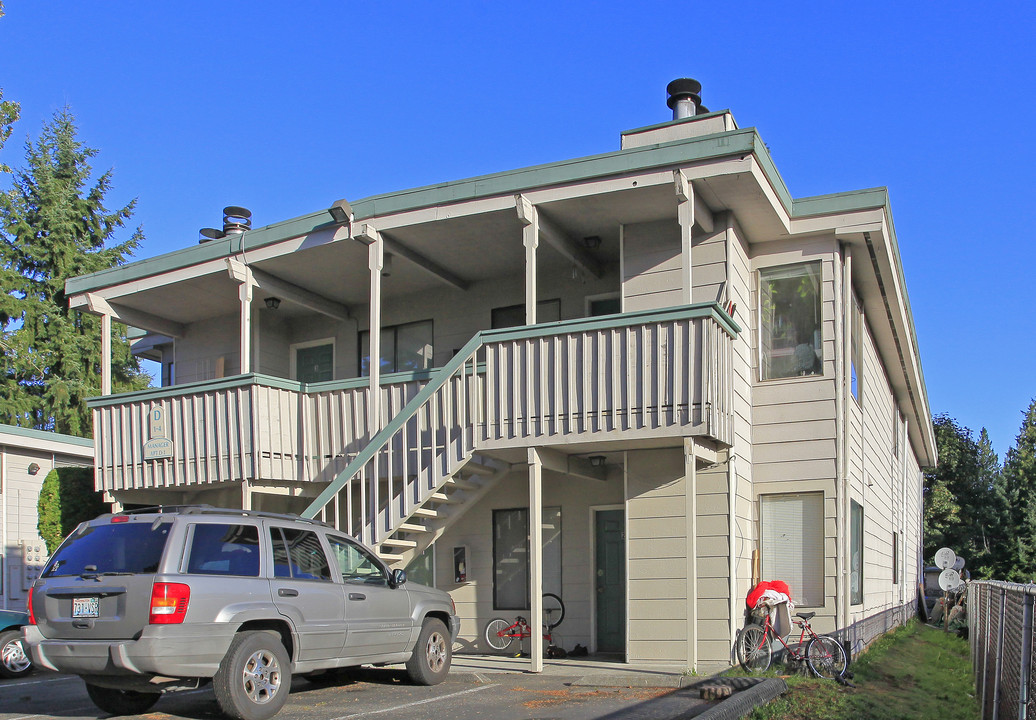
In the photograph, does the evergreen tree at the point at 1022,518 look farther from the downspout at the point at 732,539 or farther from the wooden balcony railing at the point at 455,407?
the wooden balcony railing at the point at 455,407

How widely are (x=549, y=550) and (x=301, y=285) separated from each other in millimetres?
5861

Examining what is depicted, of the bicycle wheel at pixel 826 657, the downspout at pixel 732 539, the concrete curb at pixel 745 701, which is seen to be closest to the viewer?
the concrete curb at pixel 745 701

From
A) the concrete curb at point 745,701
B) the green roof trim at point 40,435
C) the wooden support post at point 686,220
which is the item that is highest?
the wooden support post at point 686,220

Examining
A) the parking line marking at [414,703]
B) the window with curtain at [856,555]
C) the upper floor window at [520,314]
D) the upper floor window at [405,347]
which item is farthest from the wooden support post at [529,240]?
the window with curtain at [856,555]

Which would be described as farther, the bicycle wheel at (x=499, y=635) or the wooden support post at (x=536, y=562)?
the bicycle wheel at (x=499, y=635)

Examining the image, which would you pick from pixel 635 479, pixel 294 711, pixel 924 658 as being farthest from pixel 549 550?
pixel 924 658

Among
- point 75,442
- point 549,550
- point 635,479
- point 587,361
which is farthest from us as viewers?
point 75,442

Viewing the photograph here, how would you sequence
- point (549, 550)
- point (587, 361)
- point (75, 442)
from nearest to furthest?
point (587, 361) < point (549, 550) < point (75, 442)

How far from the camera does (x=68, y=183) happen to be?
38.7 meters

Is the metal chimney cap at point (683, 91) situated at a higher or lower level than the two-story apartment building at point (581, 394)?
higher

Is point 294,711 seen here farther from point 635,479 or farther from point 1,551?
point 1,551

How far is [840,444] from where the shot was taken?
43.4 feet

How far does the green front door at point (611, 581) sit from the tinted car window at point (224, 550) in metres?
6.03

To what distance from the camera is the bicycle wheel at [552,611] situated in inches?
543
